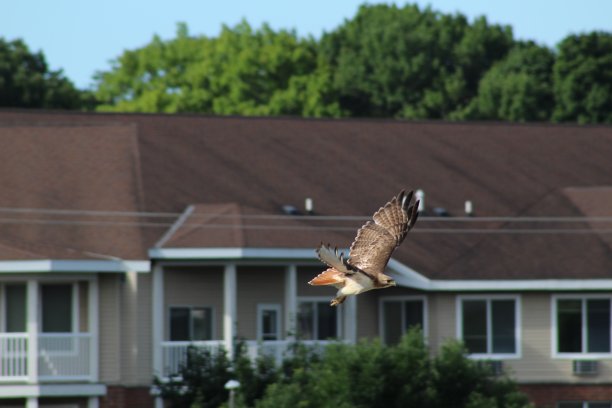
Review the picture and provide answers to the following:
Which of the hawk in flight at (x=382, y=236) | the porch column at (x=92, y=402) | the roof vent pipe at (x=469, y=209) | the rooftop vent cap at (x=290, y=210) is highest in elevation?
the roof vent pipe at (x=469, y=209)

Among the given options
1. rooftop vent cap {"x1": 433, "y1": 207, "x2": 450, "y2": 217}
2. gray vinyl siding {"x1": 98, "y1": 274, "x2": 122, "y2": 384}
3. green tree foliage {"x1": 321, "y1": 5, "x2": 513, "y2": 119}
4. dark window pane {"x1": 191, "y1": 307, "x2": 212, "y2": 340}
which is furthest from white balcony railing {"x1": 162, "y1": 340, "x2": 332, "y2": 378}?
green tree foliage {"x1": 321, "y1": 5, "x2": 513, "y2": 119}

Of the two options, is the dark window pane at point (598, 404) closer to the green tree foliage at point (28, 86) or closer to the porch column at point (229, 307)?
the porch column at point (229, 307)

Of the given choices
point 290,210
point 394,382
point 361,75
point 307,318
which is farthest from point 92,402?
point 361,75

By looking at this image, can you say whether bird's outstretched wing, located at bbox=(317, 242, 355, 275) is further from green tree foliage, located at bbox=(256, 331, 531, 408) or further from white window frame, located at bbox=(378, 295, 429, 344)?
white window frame, located at bbox=(378, 295, 429, 344)

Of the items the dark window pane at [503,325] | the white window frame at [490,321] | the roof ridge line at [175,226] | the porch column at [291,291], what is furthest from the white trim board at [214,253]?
the dark window pane at [503,325]

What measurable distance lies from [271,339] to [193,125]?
573 cm

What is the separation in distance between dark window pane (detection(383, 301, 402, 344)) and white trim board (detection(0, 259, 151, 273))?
19.1ft

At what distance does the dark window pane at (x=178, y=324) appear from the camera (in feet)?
115

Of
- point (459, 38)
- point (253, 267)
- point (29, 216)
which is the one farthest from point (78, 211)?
point (459, 38)

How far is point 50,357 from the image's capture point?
33094 millimetres

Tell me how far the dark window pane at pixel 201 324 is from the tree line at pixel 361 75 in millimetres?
24795

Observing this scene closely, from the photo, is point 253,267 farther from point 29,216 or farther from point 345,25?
point 345,25

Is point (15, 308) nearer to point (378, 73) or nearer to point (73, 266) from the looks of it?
point (73, 266)

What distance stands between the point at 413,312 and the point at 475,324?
1308 mm
